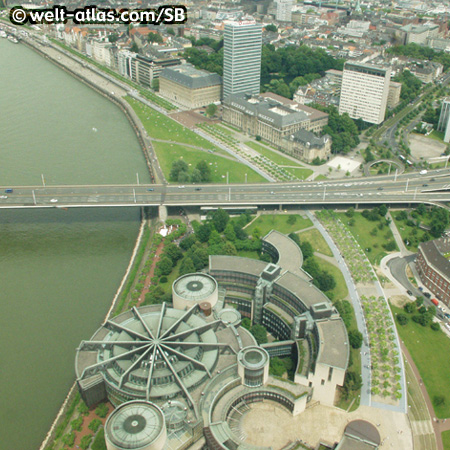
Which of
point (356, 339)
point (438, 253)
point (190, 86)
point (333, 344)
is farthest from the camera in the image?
point (190, 86)

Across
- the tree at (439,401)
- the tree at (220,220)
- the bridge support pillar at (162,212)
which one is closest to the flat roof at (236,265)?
the tree at (220,220)

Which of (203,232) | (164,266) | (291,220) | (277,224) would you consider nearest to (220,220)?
(203,232)

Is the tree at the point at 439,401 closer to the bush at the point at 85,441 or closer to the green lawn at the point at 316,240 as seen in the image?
the green lawn at the point at 316,240

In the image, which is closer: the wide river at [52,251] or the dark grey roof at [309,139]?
the wide river at [52,251]

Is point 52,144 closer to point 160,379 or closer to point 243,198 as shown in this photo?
point 243,198

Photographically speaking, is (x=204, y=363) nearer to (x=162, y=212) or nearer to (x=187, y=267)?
(x=187, y=267)

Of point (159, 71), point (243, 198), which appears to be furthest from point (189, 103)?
point (243, 198)
